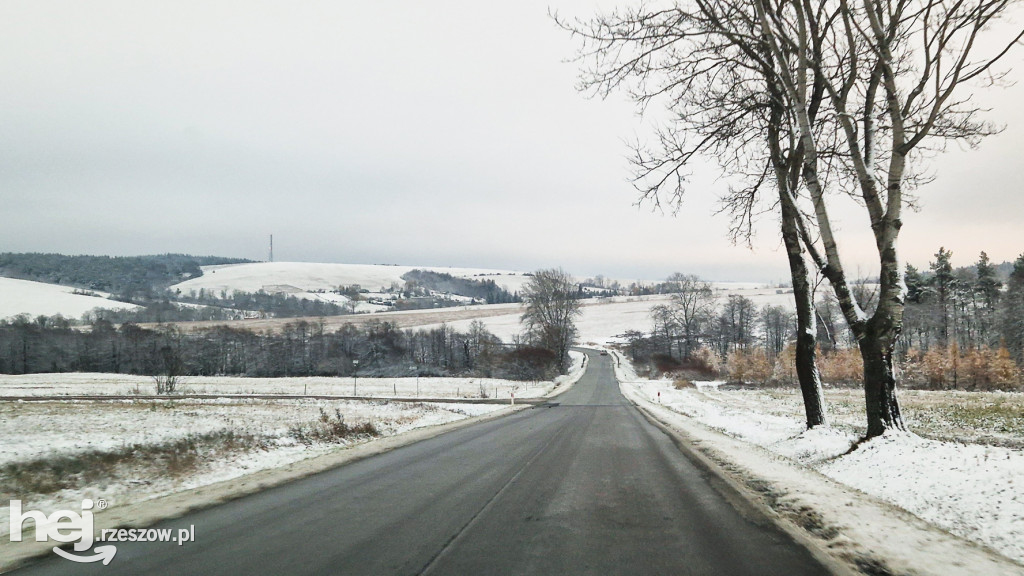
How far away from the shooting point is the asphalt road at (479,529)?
4125 mm

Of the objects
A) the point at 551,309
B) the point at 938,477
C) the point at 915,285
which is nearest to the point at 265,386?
the point at 551,309

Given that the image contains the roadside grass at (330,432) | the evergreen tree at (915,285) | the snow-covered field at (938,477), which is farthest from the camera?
the evergreen tree at (915,285)

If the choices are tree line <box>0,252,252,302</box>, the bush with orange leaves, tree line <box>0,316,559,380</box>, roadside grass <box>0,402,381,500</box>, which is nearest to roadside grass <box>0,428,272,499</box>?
roadside grass <box>0,402,381,500</box>

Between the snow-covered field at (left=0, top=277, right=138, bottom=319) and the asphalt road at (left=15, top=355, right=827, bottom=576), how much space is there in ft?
391

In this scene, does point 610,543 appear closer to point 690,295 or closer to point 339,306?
point 690,295

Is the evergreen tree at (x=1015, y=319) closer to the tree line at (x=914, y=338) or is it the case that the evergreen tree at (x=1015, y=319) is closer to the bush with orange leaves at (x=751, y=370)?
the tree line at (x=914, y=338)

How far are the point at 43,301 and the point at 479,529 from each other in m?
146

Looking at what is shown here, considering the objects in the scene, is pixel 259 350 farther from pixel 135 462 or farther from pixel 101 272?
pixel 101 272

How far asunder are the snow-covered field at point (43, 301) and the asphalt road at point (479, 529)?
119m

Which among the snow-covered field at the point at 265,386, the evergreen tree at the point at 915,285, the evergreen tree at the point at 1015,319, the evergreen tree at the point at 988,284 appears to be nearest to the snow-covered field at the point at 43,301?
the snow-covered field at the point at 265,386

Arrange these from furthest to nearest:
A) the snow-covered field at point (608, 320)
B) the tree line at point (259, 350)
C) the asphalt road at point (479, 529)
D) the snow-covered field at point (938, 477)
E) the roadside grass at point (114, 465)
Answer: the snow-covered field at point (608, 320) → the tree line at point (259, 350) → the roadside grass at point (114, 465) → the snow-covered field at point (938, 477) → the asphalt road at point (479, 529)

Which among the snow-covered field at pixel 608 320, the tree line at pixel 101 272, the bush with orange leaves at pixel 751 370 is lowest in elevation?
the bush with orange leaves at pixel 751 370

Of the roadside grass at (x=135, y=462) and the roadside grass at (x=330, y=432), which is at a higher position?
the roadside grass at (x=135, y=462)

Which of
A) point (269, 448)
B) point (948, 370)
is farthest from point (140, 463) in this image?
point (948, 370)
